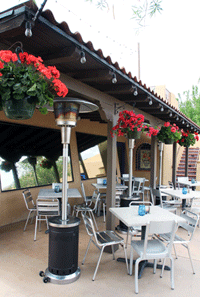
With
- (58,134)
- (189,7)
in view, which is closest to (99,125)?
(58,134)

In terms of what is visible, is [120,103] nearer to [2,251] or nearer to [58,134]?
[58,134]

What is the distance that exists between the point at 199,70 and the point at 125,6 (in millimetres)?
19856

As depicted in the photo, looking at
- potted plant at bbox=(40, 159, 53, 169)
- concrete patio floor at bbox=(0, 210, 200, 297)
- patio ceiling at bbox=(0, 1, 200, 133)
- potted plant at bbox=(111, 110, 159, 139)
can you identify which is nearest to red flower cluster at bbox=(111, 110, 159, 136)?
potted plant at bbox=(111, 110, 159, 139)

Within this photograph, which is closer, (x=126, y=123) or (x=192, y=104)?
(x=126, y=123)

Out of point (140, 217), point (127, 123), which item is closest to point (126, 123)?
point (127, 123)

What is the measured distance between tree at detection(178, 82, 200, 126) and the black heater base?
20508mm

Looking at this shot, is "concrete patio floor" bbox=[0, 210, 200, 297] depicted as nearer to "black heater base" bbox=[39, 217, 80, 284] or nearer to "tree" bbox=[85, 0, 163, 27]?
"black heater base" bbox=[39, 217, 80, 284]

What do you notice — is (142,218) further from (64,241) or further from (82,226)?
(82,226)

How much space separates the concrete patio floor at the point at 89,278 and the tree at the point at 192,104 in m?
19.7

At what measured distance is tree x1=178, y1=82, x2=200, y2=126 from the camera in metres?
21.7

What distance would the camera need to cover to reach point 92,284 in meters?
2.83

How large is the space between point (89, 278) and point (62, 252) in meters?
0.50

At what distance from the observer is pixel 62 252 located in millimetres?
2846

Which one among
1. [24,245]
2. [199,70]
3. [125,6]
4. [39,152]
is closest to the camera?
[24,245]
